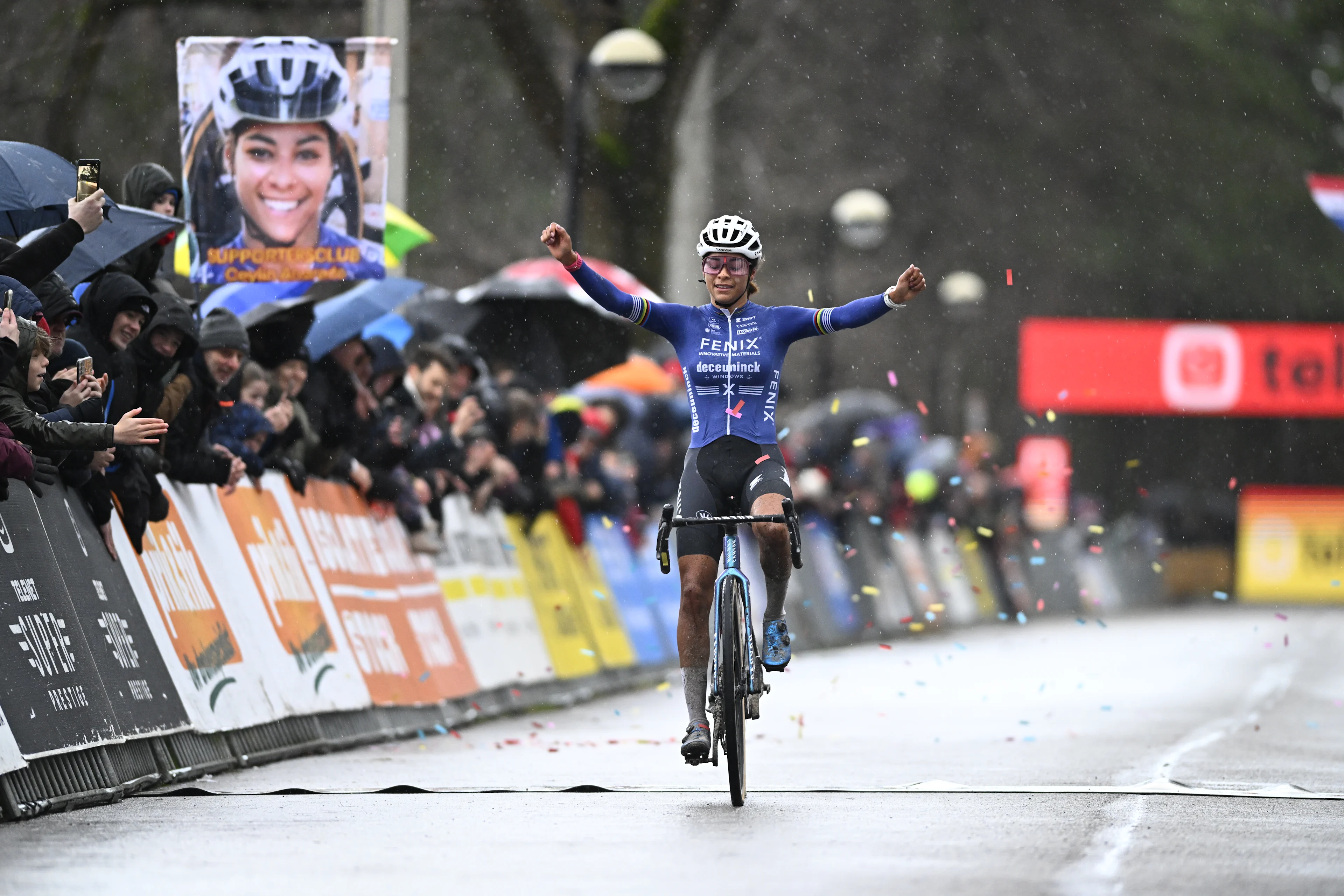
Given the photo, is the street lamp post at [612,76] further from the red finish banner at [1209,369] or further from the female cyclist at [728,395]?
the red finish banner at [1209,369]

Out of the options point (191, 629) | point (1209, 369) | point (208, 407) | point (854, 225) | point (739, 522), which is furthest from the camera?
point (1209, 369)

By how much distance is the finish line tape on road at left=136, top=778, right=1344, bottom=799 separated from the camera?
10.5 metres

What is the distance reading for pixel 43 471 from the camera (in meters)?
10.0

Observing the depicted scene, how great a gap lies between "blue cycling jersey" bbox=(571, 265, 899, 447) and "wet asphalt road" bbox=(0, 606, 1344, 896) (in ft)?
5.28

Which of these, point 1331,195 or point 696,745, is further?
point 1331,195

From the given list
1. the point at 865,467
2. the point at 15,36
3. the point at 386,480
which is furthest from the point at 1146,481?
the point at 386,480

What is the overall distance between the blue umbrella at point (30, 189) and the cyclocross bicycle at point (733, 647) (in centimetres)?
320

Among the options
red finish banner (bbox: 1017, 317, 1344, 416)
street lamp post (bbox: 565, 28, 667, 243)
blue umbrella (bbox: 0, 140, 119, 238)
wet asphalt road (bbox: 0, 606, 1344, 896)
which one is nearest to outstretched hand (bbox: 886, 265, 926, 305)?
wet asphalt road (bbox: 0, 606, 1344, 896)

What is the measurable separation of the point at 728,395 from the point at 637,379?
39.4 feet

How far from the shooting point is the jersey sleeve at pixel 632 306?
10.5 m

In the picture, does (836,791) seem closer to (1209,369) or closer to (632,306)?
(632,306)

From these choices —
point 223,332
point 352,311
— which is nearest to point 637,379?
point 352,311

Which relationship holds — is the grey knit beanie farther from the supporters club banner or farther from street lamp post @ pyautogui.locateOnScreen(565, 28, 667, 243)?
street lamp post @ pyautogui.locateOnScreen(565, 28, 667, 243)

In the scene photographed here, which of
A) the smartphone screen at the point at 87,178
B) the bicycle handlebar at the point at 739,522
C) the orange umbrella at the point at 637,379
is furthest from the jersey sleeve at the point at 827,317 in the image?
the orange umbrella at the point at 637,379
